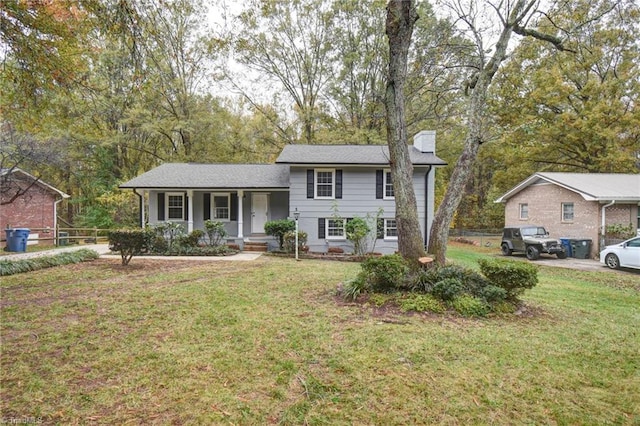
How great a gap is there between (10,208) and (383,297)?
2089 centimetres

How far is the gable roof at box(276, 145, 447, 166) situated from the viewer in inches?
554

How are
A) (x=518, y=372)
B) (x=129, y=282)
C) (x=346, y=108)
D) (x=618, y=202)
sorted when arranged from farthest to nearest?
(x=346, y=108), (x=618, y=202), (x=129, y=282), (x=518, y=372)

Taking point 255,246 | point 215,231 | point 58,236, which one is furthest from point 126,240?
point 58,236

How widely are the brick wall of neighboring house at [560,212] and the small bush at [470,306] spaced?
1369 cm

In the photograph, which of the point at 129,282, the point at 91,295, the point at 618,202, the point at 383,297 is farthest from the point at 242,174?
the point at 618,202

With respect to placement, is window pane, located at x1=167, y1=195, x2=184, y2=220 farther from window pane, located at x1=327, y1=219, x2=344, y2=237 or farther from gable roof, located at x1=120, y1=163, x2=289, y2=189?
window pane, located at x1=327, y1=219, x2=344, y2=237

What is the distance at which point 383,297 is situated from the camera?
5773mm

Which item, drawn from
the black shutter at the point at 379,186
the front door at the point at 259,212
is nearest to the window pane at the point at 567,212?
the black shutter at the point at 379,186

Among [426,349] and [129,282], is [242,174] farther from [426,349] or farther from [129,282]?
[426,349]

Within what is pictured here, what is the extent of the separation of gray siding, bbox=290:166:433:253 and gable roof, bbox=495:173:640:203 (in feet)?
24.9

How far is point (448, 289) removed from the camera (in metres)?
5.53

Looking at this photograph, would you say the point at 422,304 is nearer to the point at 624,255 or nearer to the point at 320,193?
the point at 320,193

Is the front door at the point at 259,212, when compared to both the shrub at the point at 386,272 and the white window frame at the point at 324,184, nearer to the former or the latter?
the white window frame at the point at 324,184

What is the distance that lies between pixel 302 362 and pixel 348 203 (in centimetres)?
1131
